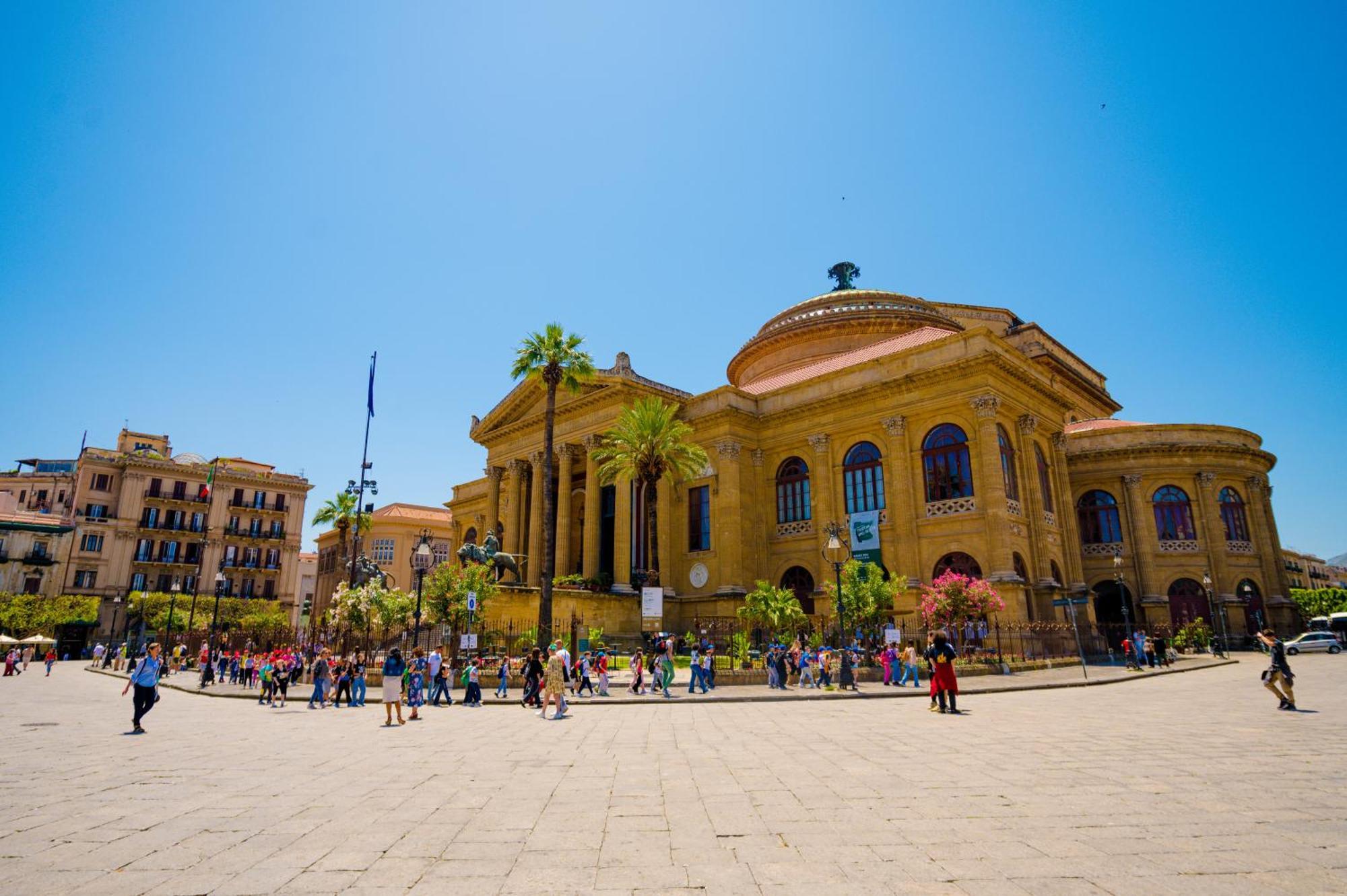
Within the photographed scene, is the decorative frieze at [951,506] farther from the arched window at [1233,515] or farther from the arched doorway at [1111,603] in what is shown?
the arched window at [1233,515]

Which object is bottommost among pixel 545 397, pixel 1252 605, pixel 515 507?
pixel 1252 605

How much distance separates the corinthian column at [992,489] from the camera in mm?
28703

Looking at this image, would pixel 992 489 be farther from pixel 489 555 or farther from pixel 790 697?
pixel 489 555

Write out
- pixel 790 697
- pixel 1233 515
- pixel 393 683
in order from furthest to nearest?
pixel 1233 515 < pixel 790 697 < pixel 393 683

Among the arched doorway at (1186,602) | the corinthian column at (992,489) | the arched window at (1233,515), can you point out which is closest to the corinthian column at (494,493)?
the corinthian column at (992,489)

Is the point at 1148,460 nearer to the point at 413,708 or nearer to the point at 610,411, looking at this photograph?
the point at 610,411

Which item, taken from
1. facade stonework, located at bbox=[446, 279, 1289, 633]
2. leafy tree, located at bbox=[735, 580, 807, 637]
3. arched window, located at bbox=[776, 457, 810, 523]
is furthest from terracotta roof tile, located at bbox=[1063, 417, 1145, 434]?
leafy tree, located at bbox=[735, 580, 807, 637]

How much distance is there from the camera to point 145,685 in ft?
46.1

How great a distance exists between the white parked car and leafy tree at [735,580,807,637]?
27.5 metres

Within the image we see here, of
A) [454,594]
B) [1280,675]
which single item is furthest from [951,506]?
[454,594]

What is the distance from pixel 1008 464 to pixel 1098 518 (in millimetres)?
12106

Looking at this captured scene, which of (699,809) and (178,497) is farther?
(178,497)

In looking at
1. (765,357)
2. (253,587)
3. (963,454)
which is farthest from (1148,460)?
(253,587)

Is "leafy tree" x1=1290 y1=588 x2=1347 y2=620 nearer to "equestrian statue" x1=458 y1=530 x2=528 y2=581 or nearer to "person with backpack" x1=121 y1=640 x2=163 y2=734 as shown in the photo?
"equestrian statue" x1=458 y1=530 x2=528 y2=581
